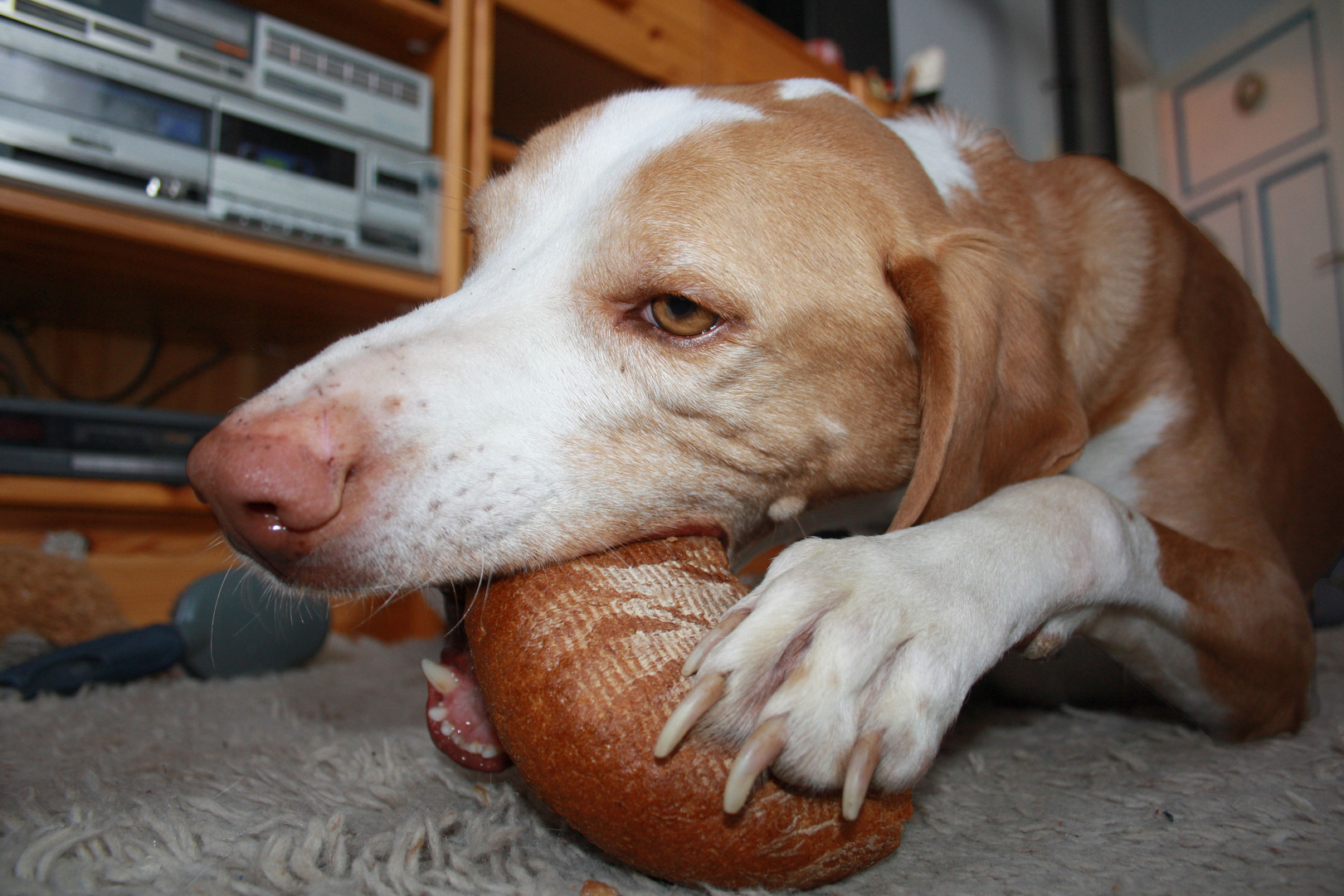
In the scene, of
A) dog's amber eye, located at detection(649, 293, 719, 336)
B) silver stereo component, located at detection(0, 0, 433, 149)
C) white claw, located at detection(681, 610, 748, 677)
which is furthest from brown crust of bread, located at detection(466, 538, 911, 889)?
silver stereo component, located at detection(0, 0, 433, 149)

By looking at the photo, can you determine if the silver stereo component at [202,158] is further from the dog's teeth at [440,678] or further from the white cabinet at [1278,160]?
the white cabinet at [1278,160]

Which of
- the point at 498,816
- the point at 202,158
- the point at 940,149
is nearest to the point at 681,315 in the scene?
the point at 498,816

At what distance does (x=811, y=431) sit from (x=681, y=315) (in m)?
0.24

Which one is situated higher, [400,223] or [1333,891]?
[400,223]

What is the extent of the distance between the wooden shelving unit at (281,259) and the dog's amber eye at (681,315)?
36.0 inches

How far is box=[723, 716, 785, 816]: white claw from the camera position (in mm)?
627

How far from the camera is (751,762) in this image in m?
0.63

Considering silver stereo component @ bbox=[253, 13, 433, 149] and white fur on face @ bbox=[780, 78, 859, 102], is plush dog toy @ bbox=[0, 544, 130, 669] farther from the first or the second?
white fur on face @ bbox=[780, 78, 859, 102]

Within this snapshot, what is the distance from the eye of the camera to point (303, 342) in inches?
113

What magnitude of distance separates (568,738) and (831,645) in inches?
9.3

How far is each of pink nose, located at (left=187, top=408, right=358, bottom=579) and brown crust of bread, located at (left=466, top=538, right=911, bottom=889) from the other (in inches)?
8.3

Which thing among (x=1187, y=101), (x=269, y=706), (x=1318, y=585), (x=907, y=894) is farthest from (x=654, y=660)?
(x=1187, y=101)

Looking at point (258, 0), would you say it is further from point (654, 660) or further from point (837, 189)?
point (654, 660)

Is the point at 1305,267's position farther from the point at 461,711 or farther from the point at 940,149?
the point at 461,711
